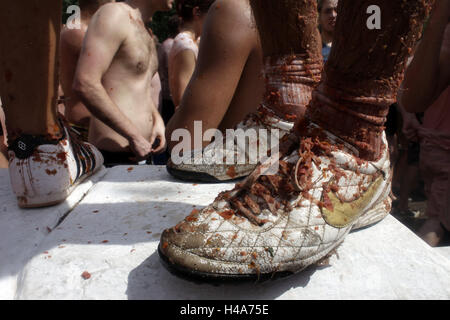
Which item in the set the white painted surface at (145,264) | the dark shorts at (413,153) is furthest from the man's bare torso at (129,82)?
the dark shorts at (413,153)

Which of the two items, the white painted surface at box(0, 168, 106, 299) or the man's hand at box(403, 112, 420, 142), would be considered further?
the man's hand at box(403, 112, 420, 142)

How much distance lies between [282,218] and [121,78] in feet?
6.32

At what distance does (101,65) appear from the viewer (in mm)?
2107

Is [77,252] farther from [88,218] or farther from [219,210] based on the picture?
[219,210]

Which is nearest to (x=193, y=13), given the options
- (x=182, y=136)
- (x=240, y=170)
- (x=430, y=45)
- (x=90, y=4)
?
(x=90, y=4)

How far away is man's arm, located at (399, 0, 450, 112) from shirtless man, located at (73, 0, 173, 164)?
1.69 m

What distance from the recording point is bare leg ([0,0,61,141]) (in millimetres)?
1118

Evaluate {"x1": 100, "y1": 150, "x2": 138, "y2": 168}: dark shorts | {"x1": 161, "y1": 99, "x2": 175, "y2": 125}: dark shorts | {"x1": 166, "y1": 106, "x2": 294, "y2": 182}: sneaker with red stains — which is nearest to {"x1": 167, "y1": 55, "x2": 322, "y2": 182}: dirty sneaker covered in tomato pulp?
{"x1": 166, "y1": 106, "x2": 294, "y2": 182}: sneaker with red stains

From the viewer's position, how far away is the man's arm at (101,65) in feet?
6.80

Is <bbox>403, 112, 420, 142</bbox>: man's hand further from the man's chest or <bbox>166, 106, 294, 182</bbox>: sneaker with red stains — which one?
the man's chest

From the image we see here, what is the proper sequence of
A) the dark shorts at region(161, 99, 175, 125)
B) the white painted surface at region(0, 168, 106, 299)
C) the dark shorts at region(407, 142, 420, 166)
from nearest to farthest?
the white painted surface at region(0, 168, 106, 299)
the dark shorts at region(407, 142, 420, 166)
the dark shorts at region(161, 99, 175, 125)

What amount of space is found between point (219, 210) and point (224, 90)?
3.21 feet

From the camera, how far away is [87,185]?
4.57 feet

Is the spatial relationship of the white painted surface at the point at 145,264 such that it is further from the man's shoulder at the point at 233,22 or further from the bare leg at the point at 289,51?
the man's shoulder at the point at 233,22
